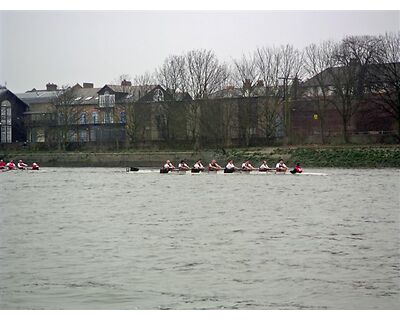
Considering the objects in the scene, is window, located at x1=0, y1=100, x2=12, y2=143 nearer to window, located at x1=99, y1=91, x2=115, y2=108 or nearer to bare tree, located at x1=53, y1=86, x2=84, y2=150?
window, located at x1=99, y1=91, x2=115, y2=108

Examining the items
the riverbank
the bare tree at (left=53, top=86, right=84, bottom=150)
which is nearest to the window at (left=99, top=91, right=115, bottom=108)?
the bare tree at (left=53, top=86, right=84, bottom=150)

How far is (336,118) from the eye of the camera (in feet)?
284

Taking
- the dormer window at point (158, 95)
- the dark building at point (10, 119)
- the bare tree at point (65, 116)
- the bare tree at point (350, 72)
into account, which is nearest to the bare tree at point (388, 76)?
the bare tree at point (350, 72)

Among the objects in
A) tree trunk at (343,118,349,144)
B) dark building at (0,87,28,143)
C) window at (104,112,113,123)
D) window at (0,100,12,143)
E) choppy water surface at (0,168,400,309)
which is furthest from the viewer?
window at (0,100,12,143)

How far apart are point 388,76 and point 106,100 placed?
1957 inches

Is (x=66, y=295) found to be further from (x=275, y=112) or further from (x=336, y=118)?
(x=336, y=118)

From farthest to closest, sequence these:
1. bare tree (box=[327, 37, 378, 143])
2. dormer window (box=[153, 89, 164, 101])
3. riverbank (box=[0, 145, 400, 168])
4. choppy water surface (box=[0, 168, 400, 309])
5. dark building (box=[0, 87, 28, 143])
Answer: dark building (box=[0, 87, 28, 143]), dormer window (box=[153, 89, 164, 101]), bare tree (box=[327, 37, 378, 143]), riverbank (box=[0, 145, 400, 168]), choppy water surface (box=[0, 168, 400, 309])

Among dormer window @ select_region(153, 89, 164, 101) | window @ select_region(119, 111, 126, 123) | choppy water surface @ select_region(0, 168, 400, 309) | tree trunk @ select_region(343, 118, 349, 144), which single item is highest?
dormer window @ select_region(153, 89, 164, 101)

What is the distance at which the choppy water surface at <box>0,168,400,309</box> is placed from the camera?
642 inches

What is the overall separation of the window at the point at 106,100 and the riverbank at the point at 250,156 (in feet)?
65.8

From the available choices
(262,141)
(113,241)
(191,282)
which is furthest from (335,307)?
(262,141)

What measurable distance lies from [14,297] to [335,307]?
23.0ft

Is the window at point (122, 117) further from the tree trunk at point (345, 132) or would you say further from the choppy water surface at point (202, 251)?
the choppy water surface at point (202, 251)

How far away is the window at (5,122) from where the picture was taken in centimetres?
10938
